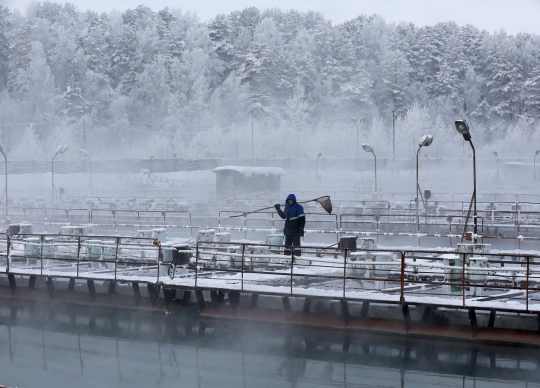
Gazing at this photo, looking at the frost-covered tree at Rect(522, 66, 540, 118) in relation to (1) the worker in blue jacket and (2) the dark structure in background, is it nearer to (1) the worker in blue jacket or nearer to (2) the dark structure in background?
(2) the dark structure in background

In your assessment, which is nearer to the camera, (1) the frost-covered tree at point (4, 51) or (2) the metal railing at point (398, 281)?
(2) the metal railing at point (398, 281)

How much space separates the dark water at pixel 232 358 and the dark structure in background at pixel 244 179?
33635 millimetres

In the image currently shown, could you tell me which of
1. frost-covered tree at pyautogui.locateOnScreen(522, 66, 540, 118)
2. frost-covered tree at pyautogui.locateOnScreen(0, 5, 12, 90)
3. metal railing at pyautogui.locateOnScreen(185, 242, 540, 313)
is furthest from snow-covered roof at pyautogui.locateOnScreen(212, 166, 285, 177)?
frost-covered tree at pyautogui.locateOnScreen(0, 5, 12, 90)

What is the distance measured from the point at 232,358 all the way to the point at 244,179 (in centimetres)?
3674

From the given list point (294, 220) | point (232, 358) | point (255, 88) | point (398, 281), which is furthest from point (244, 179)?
point (255, 88)

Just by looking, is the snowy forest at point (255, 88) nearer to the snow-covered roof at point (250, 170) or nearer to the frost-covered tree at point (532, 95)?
the frost-covered tree at point (532, 95)

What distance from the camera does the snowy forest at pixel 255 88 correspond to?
360ft

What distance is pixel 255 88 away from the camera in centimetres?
12212

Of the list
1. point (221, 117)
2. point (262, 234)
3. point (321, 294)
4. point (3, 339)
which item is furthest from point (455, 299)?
point (221, 117)

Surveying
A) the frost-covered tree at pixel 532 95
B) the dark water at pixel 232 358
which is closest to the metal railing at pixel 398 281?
the dark water at pixel 232 358

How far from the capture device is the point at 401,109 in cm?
12238

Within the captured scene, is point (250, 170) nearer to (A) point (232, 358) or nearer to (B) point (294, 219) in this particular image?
(B) point (294, 219)

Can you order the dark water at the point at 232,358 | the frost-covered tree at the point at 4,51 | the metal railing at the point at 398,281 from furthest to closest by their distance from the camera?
the frost-covered tree at the point at 4,51 < the metal railing at the point at 398,281 < the dark water at the point at 232,358

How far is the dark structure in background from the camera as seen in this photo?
5225 cm
